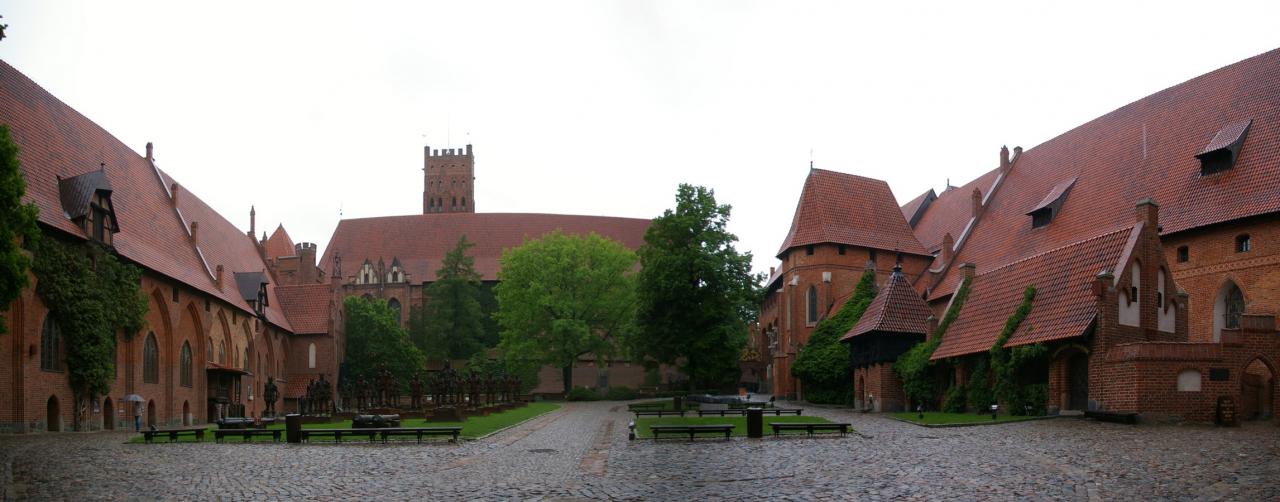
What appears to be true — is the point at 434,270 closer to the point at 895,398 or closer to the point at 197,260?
the point at 197,260

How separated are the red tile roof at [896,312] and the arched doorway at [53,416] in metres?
28.4

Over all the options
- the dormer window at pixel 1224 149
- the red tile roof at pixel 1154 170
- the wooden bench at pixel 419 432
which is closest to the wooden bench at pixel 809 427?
the wooden bench at pixel 419 432

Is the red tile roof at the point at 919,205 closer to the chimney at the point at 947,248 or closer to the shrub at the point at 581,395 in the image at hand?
the chimney at the point at 947,248

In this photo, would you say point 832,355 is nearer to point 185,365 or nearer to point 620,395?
point 620,395

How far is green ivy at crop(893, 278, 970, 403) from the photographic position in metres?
39.7

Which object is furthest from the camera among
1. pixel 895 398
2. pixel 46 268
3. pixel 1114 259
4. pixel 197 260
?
pixel 197 260

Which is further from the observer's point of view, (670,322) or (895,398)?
(670,322)

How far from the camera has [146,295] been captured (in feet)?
145

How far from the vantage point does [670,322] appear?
54.2 m

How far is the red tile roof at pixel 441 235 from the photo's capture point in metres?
97.0

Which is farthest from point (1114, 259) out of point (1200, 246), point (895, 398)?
point (895, 398)

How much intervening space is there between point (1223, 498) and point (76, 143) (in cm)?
4177

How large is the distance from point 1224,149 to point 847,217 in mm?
25728

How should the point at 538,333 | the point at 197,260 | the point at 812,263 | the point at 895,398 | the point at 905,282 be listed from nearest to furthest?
the point at 895,398 → the point at 905,282 → the point at 197,260 → the point at 812,263 → the point at 538,333
